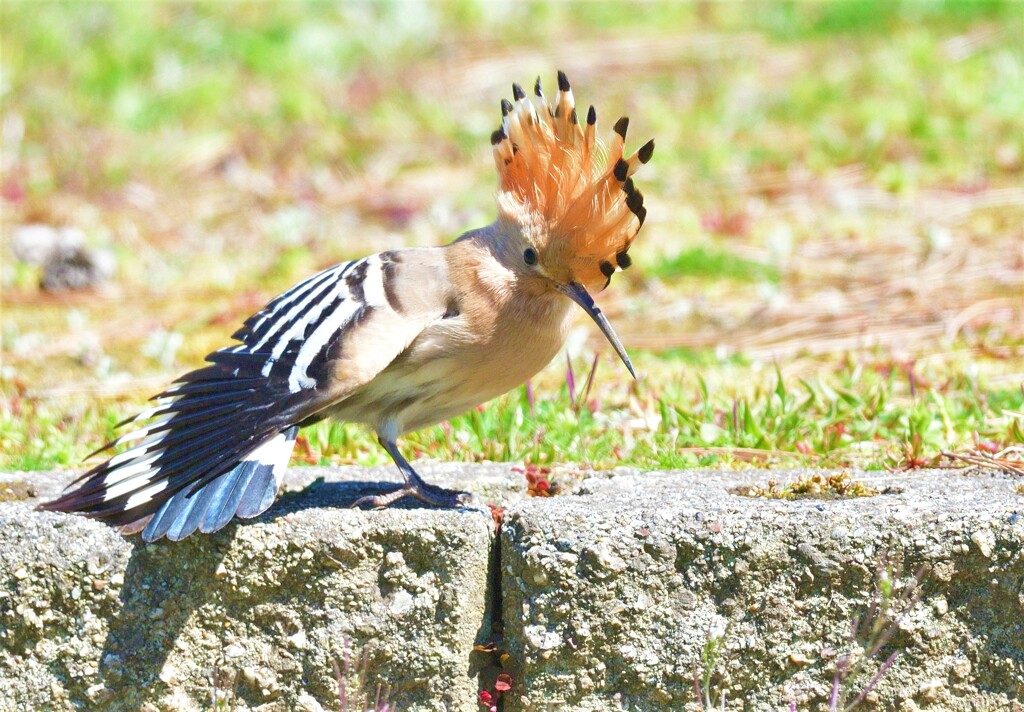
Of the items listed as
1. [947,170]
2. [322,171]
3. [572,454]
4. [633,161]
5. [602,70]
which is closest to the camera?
[633,161]

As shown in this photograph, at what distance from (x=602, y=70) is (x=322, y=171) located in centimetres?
221

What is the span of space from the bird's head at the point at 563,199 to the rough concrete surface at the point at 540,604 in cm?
59

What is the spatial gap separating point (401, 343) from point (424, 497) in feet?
1.22

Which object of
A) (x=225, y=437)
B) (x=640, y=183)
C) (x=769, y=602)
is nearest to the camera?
(x=769, y=602)

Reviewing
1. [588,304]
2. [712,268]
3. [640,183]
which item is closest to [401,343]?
[588,304]

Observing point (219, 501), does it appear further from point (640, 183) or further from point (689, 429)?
point (640, 183)

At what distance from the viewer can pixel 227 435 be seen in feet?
9.41

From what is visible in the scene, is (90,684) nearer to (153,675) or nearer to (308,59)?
(153,675)

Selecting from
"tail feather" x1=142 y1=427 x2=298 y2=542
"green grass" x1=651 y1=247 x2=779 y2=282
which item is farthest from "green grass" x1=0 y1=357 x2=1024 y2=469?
"green grass" x1=651 y1=247 x2=779 y2=282

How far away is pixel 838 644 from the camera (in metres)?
2.71

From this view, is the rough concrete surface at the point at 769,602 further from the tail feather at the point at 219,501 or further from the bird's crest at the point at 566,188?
the bird's crest at the point at 566,188

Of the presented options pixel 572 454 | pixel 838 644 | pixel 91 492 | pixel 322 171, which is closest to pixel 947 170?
pixel 322 171

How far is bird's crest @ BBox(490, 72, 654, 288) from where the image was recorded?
3041 millimetres

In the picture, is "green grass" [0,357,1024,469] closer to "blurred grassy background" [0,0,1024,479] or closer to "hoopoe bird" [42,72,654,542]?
"blurred grassy background" [0,0,1024,479]
